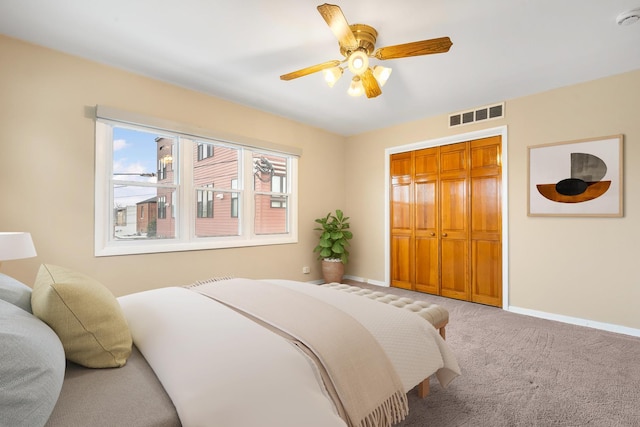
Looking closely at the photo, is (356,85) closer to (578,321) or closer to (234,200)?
(234,200)

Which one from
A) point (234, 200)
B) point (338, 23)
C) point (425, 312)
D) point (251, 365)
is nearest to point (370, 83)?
point (338, 23)

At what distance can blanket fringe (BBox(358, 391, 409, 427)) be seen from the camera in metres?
1.21

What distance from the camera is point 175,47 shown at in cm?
261

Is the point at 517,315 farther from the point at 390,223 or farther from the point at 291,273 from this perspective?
the point at 291,273

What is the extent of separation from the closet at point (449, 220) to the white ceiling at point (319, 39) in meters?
0.95

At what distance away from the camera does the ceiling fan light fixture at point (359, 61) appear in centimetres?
220

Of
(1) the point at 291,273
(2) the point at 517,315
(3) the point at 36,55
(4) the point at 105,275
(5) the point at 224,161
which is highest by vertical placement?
(3) the point at 36,55

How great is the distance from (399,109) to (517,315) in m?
2.94

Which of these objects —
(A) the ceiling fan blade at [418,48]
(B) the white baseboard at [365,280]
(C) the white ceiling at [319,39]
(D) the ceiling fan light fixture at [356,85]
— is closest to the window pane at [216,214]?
(C) the white ceiling at [319,39]

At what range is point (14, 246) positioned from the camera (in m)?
1.92

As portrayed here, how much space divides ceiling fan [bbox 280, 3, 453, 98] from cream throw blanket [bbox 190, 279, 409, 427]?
1.73m

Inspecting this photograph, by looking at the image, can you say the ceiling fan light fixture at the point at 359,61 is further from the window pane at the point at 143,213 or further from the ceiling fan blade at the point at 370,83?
the window pane at the point at 143,213

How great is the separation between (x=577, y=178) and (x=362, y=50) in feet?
9.05

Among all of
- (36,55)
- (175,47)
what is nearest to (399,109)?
(175,47)
